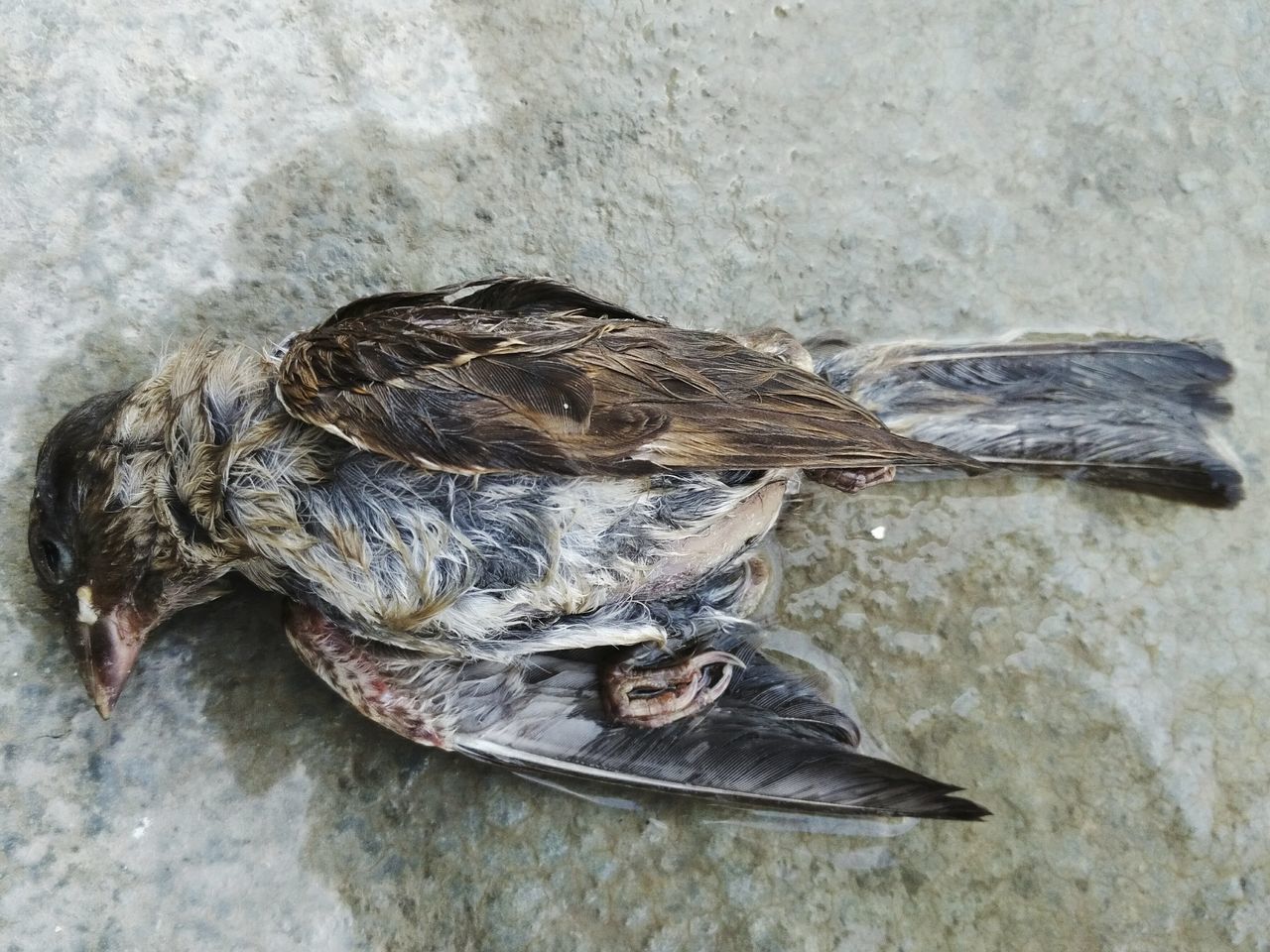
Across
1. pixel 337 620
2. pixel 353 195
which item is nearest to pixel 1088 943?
pixel 337 620

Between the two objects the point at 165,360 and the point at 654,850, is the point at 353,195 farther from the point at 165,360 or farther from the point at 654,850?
the point at 654,850

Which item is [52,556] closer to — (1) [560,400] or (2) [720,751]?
(1) [560,400]

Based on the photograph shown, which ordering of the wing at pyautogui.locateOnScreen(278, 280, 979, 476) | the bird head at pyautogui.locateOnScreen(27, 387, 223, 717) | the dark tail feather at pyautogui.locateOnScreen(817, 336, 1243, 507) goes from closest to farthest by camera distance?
1. the wing at pyautogui.locateOnScreen(278, 280, 979, 476)
2. the bird head at pyautogui.locateOnScreen(27, 387, 223, 717)
3. the dark tail feather at pyautogui.locateOnScreen(817, 336, 1243, 507)

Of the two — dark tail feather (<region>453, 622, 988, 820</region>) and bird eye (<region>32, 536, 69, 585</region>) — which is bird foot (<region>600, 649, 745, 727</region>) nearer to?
dark tail feather (<region>453, 622, 988, 820</region>)

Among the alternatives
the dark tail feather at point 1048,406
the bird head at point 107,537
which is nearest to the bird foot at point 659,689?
the dark tail feather at point 1048,406

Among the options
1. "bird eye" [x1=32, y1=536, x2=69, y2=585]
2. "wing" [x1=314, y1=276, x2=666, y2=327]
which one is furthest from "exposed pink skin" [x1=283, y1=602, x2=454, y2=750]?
"wing" [x1=314, y1=276, x2=666, y2=327]

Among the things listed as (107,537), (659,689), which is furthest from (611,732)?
(107,537)

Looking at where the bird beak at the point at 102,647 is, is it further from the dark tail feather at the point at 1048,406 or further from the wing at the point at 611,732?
the dark tail feather at the point at 1048,406
